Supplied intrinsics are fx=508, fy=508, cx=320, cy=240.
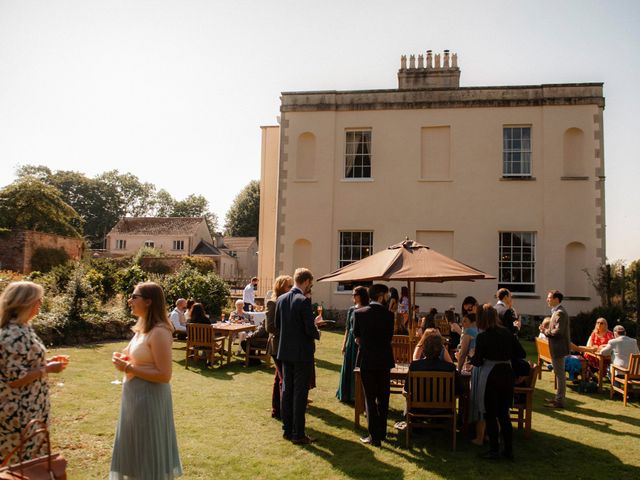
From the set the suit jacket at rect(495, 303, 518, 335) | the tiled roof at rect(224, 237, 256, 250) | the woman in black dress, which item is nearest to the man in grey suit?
the suit jacket at rect(495, 303, 518, 335)

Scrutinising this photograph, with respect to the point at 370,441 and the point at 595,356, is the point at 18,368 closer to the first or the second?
the point at 370,441

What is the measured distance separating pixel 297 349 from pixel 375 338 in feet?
3.26

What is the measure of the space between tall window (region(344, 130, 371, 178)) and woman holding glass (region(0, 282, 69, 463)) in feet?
56.0

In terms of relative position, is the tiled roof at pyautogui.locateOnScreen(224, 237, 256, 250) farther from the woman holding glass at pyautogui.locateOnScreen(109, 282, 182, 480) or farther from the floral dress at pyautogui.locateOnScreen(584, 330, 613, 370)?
the woman holding glass at pyautogui.locateOnScreen(109, 282, 182, 480)

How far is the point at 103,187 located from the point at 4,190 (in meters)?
30.6

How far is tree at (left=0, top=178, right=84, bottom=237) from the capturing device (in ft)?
155

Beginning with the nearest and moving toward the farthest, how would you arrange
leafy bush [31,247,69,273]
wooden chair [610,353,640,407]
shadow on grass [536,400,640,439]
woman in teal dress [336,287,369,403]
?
1. shadow on grass [536,400,640,439]
2. woman in teal dress [336,287,369,403]
3. wooden chair [610,353,640,407]
4. leafy bush [31,247,69,273]

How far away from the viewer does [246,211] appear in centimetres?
6191

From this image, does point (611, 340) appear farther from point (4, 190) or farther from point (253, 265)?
point (253, 265)

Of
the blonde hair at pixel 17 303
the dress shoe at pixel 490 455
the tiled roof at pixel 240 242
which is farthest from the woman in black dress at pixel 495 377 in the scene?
the tiled roof at pixel 240 242

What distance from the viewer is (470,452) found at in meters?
6.43

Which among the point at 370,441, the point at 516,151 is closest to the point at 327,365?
the point at 370,441

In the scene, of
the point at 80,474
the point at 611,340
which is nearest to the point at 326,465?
the point at 80,474

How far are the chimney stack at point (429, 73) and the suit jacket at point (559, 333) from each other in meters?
14.3
